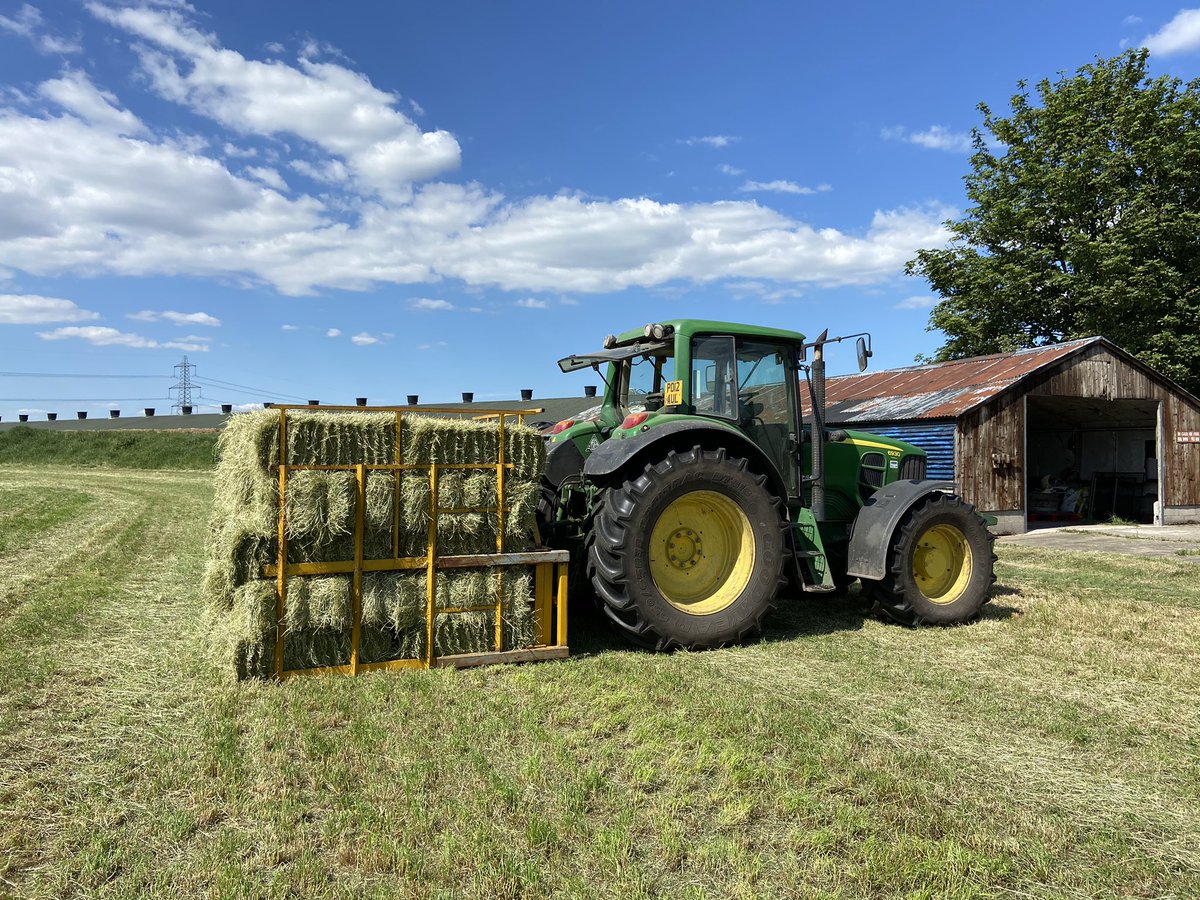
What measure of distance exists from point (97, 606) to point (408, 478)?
3.71 meters

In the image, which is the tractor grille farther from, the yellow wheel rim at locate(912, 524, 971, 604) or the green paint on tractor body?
the yellow wheel rim at locate(912, 524, 971, 604)

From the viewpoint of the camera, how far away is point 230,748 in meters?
3.75

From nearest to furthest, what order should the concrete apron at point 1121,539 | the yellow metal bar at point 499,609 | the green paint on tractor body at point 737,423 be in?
the yellow metal bar at point 499,609 < the green paint on tractor body at point 737,423 < the concrete apron at point 1121,539

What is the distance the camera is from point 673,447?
599 cm

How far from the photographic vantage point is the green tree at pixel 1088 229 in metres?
23.8

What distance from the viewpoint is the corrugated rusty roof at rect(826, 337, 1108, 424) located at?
1658cm

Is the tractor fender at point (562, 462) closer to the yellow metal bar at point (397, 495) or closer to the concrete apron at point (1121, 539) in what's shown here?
the yellow metal bar at point (397, 495)

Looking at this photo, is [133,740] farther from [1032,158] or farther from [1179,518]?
[1032,158]

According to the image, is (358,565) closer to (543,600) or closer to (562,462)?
(543,600)

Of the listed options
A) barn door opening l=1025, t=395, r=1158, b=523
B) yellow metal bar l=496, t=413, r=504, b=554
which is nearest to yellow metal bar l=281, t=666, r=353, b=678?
yellow metal bar l=496, t=413, r=504, b=554

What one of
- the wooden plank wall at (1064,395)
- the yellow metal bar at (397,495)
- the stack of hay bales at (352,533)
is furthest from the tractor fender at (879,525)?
the wooden plank wall at (1064,395)

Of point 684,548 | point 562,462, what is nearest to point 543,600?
point 684,548

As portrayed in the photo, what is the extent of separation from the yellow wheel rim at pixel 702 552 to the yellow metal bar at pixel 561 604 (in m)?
0.70

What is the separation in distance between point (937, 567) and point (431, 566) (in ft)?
14.9
